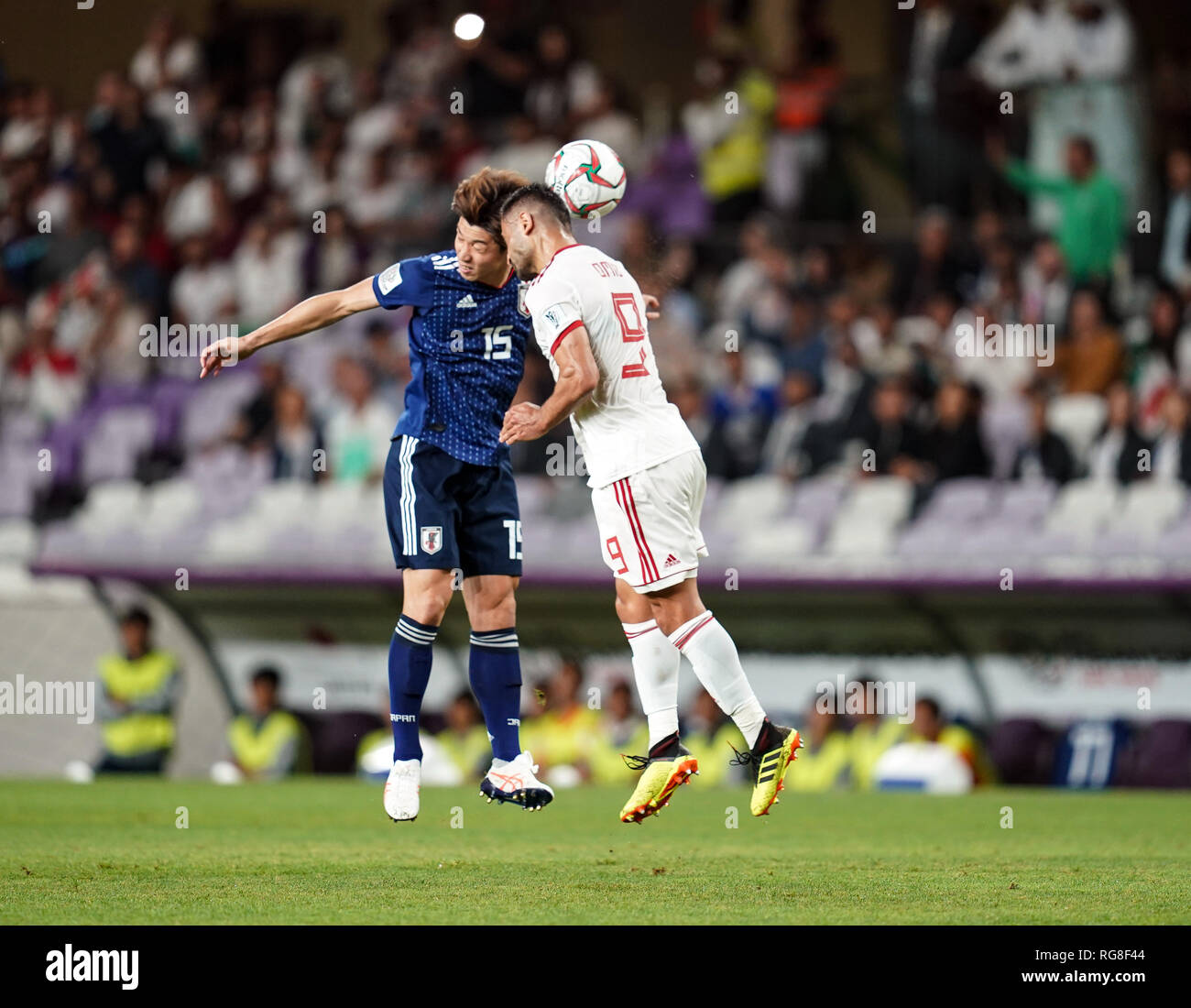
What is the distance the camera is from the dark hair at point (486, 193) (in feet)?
25.6

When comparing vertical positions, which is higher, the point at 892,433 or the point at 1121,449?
the point at 892,433

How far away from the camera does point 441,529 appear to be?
789 cm

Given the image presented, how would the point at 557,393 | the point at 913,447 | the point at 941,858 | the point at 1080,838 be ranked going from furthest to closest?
1. the point at 913,447
2. the point at 1080,838
3. the point at 941,858
4. the point at 557,393

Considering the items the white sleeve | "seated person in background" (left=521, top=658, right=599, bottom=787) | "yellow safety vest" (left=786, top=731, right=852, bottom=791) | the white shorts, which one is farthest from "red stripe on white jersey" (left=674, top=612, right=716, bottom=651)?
"seated person in background" (left=521, top=658, right=599, bottom=787)

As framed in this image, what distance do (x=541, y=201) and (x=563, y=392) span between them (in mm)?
963

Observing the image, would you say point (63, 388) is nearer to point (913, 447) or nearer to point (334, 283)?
point (334, 283)

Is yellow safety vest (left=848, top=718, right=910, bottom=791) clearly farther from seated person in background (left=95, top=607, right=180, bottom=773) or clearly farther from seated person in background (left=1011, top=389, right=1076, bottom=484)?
seated person in background (left=95, top=607, right=180, bottom=773)

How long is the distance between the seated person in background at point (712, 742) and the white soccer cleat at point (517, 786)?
21.1 feet

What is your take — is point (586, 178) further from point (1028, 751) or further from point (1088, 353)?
point (1088, 353)

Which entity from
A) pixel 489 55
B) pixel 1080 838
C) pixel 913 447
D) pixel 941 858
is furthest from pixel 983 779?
pixel 489 55

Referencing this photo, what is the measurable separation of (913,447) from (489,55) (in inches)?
293

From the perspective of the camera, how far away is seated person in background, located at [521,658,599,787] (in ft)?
48.0

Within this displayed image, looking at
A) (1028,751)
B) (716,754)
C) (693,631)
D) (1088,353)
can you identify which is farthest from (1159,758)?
(693,631)

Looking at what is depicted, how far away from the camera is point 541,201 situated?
7668 millimetres
